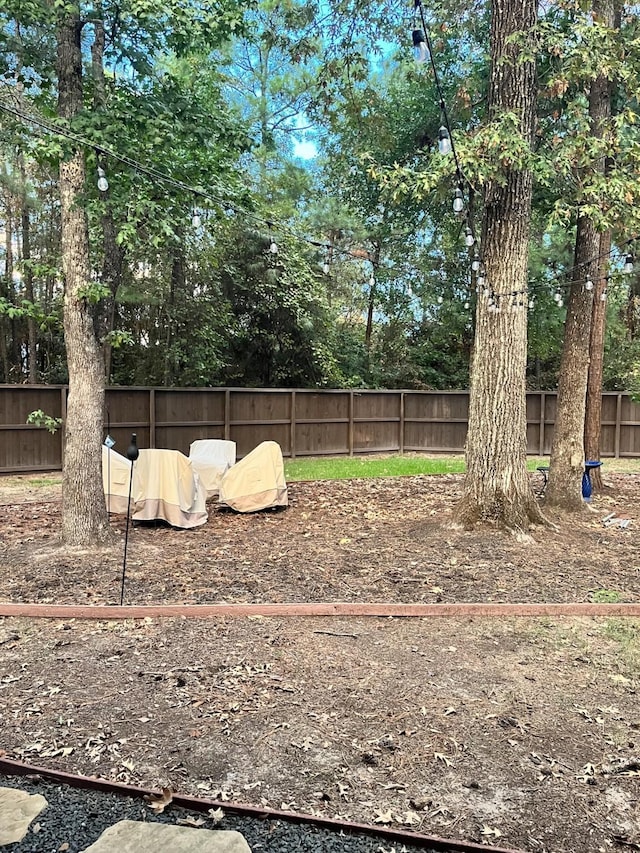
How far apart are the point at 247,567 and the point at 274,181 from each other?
34.7 feet

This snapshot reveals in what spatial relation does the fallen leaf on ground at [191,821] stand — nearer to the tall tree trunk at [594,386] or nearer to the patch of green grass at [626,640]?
the patch of green grass at [626,640]

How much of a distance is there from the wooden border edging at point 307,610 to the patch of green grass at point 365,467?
5570 millimetres

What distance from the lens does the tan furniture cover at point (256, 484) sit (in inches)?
275

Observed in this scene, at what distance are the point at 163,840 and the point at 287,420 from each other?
1072 centimetres

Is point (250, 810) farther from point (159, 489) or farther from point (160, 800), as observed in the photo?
point (159, 489)

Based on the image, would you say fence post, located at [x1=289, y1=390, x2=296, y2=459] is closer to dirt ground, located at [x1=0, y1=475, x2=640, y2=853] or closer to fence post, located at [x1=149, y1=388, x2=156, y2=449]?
fence post, located at [x1=149, y1=388, x2=156, y2=449]

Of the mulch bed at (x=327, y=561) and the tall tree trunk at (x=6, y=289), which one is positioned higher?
A: the tall tree trunk at (x=6, y=289)

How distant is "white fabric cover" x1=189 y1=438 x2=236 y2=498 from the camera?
25.4 feet

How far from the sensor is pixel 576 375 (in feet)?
22.4

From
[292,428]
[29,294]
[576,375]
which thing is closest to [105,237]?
[576,375]

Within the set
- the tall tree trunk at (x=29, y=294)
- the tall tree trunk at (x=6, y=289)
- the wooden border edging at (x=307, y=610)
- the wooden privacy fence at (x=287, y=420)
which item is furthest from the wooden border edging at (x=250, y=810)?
the tall tree trunk at (x=6, y=289)

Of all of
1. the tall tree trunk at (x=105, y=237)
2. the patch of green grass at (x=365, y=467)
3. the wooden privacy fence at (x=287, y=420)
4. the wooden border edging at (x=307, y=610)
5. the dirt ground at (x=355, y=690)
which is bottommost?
the dirt ground at (x=355, y=690)

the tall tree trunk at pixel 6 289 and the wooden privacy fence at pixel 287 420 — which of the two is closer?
the wooden privacy fence at pixel 287 420

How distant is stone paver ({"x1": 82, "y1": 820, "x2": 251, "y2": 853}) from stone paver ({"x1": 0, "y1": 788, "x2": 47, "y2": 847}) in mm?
248
